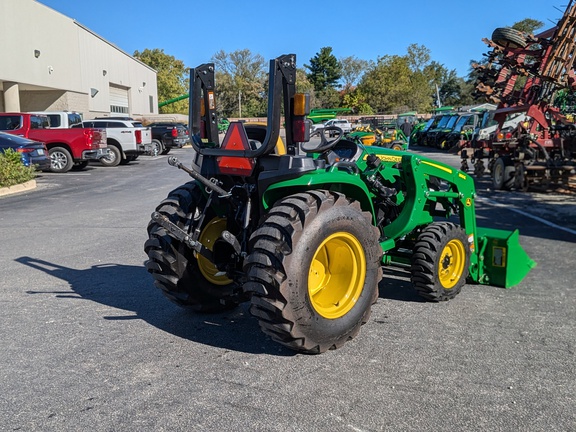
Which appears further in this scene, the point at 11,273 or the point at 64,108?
the point at 64,108

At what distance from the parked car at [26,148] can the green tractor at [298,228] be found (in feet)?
43.7

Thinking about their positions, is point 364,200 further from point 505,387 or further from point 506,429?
point 506,429

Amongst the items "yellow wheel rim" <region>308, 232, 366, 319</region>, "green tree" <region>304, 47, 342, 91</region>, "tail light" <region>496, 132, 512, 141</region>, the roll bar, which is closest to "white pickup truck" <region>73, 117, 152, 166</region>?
"tail light" <region>496, 132, 512, 141</region>

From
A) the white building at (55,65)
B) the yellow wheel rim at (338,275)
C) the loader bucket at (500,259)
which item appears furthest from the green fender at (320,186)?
the white building at (55,65)

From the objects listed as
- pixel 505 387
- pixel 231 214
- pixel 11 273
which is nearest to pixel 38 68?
pixel 11 273

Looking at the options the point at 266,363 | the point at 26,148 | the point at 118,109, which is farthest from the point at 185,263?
the point at 118,109

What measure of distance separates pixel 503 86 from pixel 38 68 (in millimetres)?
25841

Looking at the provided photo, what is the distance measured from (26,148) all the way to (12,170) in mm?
2059

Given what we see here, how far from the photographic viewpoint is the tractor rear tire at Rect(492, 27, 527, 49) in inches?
591

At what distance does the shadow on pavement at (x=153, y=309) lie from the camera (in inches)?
181

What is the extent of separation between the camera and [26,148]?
54.9 ft

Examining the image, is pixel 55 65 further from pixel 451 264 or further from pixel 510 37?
pixel 451 264

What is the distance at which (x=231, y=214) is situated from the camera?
489 centimetres

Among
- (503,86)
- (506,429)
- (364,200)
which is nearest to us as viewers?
(506,429)
